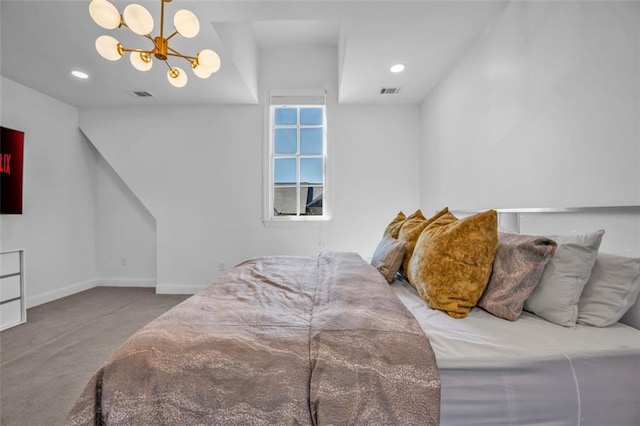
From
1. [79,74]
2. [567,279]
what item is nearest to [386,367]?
[567,279]

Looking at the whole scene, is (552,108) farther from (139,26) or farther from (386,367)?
(139,26)

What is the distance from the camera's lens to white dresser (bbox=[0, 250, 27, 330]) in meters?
2.63

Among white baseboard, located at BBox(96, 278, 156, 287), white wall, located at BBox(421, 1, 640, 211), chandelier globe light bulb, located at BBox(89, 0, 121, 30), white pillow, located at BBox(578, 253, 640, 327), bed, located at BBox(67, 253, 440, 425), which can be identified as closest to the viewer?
bed, located at BBox(67, 253, 440, 425)

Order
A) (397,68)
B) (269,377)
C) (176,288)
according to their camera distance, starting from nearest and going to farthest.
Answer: (269,377) → (397,68) → (176,288)

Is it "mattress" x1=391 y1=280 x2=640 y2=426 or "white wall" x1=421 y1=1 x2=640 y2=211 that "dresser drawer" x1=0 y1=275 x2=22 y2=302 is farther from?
"white wall" x1=421 y1=1 x2=640 y2=211

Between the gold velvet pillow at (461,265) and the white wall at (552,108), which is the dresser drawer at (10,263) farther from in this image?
the white wall at (552,108)

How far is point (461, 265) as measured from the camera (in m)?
1.30

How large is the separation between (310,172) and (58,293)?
11.6ft

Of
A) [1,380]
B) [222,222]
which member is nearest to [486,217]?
[1,380]

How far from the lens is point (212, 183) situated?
154 inches

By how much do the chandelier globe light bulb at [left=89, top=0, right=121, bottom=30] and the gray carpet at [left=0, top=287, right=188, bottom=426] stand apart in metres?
2.14

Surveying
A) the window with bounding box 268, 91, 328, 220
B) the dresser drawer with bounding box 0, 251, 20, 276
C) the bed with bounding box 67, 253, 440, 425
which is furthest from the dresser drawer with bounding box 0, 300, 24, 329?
the bed with bounding box 67, 253, 440, 425

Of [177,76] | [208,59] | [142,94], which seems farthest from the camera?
[142,94]

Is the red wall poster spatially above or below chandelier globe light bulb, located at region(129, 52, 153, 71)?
below
